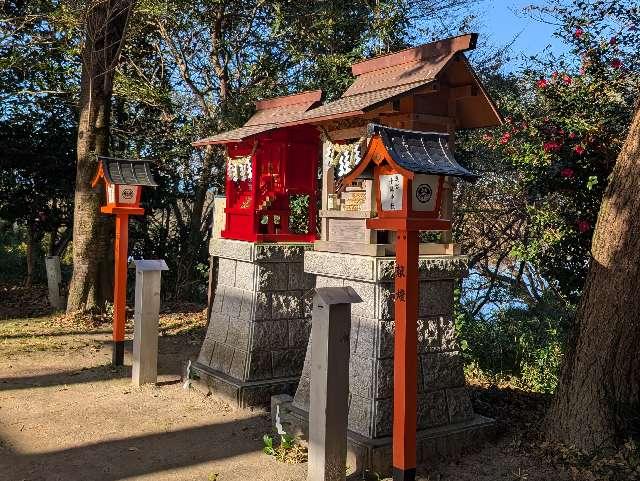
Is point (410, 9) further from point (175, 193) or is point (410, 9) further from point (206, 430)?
point (206, 430)

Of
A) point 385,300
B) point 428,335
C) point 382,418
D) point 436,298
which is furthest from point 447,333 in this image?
point 382,418

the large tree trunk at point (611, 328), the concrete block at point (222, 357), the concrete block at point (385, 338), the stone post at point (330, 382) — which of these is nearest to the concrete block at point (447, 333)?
the concrete block at point (385, 338)

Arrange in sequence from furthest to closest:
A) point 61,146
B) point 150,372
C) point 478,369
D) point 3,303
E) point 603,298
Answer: point 61,146 → point 3,303 → point 478,369 → point 150,372 → point 603,298

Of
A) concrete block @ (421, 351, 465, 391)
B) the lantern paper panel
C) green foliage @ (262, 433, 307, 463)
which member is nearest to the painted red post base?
the lantern paper panel

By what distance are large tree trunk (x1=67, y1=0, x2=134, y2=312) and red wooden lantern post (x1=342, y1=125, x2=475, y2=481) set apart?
23.0ft

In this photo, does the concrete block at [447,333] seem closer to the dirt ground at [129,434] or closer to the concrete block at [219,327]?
the dirt ground at [129,434]

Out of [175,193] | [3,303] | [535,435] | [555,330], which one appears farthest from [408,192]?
[3,303]

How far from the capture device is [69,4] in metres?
8.92

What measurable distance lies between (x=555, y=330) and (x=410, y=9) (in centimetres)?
584

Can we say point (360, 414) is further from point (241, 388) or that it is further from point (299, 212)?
point (299, 212)

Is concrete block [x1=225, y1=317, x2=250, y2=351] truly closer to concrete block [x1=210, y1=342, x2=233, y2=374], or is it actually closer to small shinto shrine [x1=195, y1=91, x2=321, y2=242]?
concrete block [x1=210, y1=342, x2=233, y2=374]

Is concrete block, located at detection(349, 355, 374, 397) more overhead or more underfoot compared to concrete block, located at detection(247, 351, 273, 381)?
more overhead

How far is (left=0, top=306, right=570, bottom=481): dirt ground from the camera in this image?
4293mm

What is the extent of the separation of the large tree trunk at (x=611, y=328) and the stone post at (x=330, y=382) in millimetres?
1976
